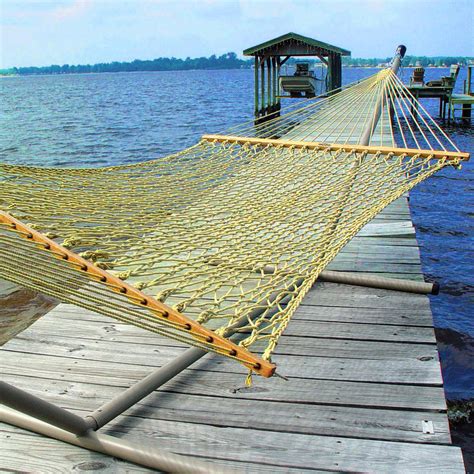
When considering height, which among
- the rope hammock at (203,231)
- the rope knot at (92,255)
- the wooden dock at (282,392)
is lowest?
the wooden dock at (282,392)

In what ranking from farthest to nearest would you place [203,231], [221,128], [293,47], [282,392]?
[221,128] < [293,47] < [203,231] < [282,392]

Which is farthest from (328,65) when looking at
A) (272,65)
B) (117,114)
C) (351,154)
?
(351,154)

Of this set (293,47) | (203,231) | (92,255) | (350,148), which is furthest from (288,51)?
(92,255)

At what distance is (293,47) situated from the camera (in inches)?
827

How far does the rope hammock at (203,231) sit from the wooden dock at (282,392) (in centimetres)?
21

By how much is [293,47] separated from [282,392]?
781 inches

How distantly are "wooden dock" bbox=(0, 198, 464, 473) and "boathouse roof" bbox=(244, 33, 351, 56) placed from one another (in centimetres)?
1819

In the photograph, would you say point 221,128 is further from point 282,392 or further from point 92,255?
point 92,255

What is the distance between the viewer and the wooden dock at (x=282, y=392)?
217 cm

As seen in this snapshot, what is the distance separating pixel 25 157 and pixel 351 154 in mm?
14738

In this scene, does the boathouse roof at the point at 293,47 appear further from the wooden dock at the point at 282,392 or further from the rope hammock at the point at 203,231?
the wooden dock at the point at 282,392

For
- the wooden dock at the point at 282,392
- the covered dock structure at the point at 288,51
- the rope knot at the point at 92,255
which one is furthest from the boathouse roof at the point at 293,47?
the rope knot at the point at 92,255

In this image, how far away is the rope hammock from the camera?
1771 mm

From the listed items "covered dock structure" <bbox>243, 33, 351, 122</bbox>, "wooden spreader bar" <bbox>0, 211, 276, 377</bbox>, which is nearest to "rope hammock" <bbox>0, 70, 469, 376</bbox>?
"wooden spreader bar" <bbox>0, 211, 276, 377</bbox>
